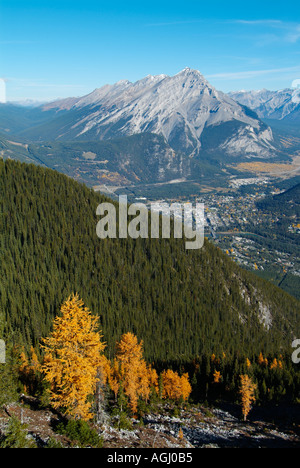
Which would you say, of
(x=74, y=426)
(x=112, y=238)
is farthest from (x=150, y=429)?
(x=112, y=238)

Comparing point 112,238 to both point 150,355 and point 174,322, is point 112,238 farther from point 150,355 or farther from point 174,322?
point 150,355

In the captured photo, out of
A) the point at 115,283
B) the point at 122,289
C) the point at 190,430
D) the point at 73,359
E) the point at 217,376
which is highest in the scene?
the point at 73,359

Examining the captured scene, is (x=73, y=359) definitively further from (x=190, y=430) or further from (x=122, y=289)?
(x=122, y=289)

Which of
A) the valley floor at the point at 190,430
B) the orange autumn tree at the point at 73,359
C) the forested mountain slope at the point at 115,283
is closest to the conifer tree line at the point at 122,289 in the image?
the forested mountain slope at the point at 115,283

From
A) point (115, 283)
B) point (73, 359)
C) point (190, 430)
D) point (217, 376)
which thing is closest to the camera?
point (73, 359)

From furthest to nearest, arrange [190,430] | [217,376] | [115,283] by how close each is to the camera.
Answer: [115,283] → [217,376] → [190,430]

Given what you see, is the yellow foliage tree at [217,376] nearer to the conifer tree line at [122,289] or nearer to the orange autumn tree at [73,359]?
the conifer tree line at [122,289]

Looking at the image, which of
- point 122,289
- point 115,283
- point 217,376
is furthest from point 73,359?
point 122,289
